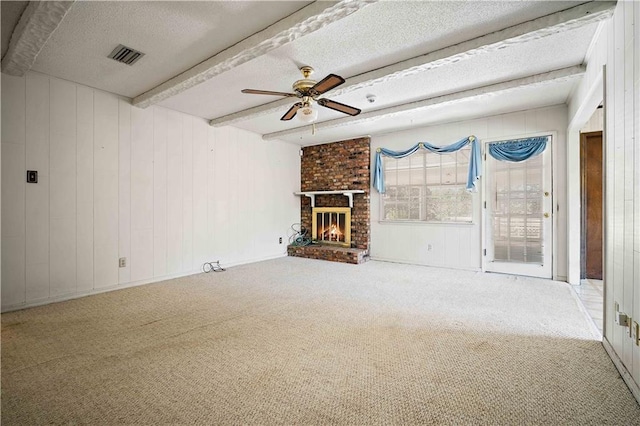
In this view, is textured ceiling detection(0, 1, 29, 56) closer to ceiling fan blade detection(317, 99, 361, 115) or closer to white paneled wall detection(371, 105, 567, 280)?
ceiling fan blade detection(317, 99, 361, 115)

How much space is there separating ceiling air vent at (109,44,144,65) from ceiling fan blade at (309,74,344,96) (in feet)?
5.69

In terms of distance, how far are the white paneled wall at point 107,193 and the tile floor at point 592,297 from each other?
5.03 m

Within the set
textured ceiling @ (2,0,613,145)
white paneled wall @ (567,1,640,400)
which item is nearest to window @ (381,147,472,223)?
textured ceiling @ (2,0,613,145)

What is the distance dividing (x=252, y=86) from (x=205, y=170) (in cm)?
197

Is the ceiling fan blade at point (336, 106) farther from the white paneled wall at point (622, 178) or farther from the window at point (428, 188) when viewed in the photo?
the window at point (428, 188)

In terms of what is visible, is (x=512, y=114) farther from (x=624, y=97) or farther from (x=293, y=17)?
(x=293, y=17)

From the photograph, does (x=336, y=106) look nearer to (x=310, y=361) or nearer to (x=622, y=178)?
(x=622, y=178)

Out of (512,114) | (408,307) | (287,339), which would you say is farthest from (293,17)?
(512,114)

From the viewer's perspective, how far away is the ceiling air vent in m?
2.90

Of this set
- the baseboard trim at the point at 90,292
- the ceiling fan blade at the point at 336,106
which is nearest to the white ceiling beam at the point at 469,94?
the ceiling fan blade at the point at 336,106

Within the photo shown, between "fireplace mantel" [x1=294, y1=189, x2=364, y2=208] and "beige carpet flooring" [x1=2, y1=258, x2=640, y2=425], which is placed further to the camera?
"fireplace mantel" [x1=294, y1=189, x2=364, y2=208]

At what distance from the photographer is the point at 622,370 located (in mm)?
1896

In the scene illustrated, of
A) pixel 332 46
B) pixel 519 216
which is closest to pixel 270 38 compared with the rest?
pixel 332 46

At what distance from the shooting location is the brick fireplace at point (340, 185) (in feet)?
20.6
